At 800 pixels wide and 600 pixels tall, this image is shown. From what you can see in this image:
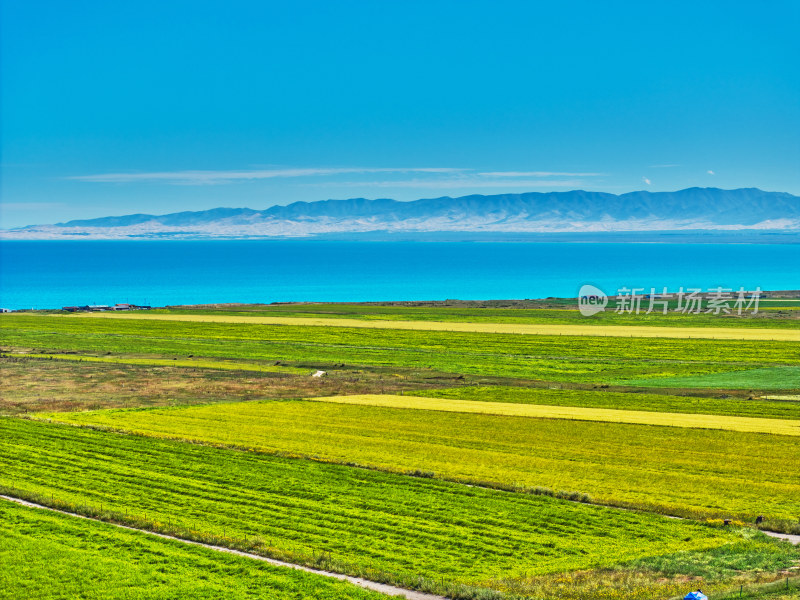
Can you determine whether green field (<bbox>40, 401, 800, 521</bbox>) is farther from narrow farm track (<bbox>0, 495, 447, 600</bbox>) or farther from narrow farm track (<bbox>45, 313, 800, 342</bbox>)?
narrow farm track (<bbox>45, 313, 800, 342</bbox>)

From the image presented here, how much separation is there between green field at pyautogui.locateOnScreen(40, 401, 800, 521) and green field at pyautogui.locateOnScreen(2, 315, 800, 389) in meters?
17.1

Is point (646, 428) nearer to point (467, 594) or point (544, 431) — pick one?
point (544, 431)

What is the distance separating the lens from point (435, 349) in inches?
3039

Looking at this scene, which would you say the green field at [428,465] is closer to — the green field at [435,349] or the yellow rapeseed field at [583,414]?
the yellow rapeseed field at [583,414]

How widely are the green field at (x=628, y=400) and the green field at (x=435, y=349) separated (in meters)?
5.76

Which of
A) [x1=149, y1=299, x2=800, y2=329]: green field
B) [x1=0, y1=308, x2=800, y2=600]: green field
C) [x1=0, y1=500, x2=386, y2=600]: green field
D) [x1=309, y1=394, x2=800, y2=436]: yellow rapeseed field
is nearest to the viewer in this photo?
[x1=0, y1=500, x2=386, y2=600]: green field

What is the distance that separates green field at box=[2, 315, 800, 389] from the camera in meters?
65.6

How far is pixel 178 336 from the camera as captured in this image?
89438 mm

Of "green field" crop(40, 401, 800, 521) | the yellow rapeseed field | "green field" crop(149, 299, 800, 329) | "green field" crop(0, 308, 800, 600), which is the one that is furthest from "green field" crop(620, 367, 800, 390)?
"green field" crop(149, 299, 800, 329)

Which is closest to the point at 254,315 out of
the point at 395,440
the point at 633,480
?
the point at 395,440

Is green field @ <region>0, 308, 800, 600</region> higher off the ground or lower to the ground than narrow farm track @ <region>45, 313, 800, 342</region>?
lower

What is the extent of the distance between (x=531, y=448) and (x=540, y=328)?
180ft

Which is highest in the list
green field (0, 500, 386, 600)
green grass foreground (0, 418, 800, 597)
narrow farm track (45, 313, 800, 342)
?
narrow farm track (45, 313, 800, 342)

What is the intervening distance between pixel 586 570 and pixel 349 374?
3998cm
